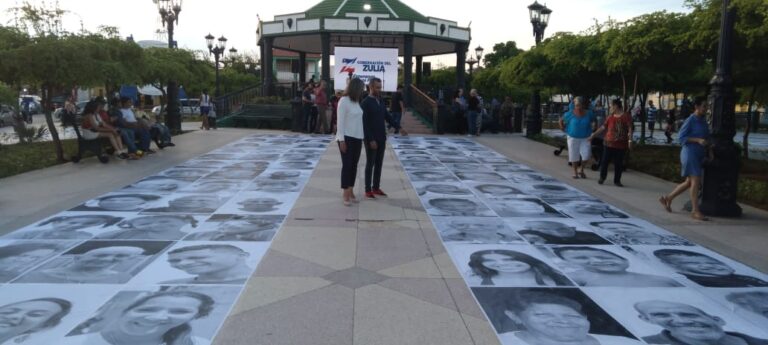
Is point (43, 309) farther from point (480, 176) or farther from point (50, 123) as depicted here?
point (50, 123)

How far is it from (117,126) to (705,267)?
483 inches

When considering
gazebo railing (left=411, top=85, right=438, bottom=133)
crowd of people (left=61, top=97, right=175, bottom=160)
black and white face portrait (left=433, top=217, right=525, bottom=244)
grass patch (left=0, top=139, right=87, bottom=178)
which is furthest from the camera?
gazebo railing (left=411, top=85, right=438, bottom=133)

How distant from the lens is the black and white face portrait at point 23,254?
17.5ft

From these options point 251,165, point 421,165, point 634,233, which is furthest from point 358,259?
point 421,165

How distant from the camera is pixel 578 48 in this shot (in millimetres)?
16859

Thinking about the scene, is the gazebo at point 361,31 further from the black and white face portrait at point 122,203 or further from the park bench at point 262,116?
the black and white face portrait at point 122,203

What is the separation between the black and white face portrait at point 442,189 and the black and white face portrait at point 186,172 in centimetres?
416

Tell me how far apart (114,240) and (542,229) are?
195 inches

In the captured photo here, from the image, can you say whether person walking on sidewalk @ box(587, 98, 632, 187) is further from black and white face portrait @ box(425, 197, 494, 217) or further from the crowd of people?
the crowd of people

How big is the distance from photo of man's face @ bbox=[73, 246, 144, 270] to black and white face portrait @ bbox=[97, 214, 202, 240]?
1.58ft


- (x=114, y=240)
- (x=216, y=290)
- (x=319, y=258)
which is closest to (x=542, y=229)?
(x=319, y=258)

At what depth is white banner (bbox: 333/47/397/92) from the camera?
89.9 ft

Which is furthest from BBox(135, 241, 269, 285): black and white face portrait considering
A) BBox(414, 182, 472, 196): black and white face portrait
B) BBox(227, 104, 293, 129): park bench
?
BBox(227, 104, 293, 129): park bench

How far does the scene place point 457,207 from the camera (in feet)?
28.4
